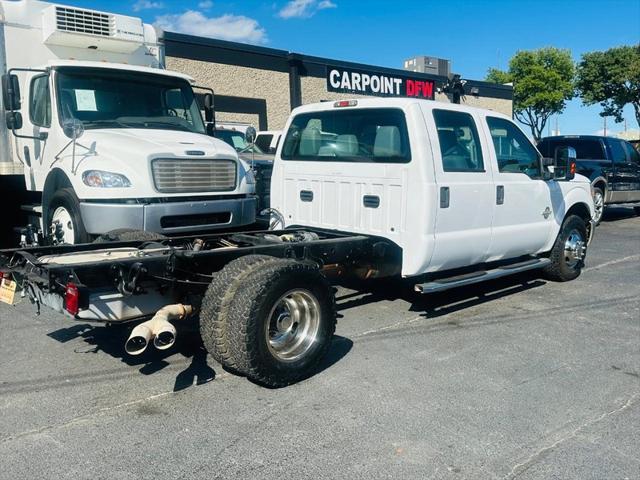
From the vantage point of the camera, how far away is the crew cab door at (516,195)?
254 inches

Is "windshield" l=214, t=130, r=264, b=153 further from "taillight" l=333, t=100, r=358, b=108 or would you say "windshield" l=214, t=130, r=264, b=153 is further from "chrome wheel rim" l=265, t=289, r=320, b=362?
"chrome wheel rim" l=265, t=289, r=320, b=362

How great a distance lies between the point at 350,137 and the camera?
6.24m

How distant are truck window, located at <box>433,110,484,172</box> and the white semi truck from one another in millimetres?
2576

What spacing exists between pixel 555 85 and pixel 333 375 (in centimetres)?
3465

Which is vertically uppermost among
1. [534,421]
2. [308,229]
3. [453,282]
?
[308,229]

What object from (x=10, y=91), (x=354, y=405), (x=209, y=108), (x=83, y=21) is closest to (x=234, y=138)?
(x=209, y=108)

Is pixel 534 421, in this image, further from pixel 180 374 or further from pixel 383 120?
pixel 383 120

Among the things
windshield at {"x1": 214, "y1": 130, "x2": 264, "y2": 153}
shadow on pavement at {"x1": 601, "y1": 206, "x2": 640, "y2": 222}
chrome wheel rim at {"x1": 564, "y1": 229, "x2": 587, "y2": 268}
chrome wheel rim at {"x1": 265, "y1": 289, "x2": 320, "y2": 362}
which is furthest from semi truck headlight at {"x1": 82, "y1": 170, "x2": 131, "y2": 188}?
shadow on pavement at {"x1": 601, "y1": 206, "x2": 640, "y2": 222}

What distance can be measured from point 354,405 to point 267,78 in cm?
1430

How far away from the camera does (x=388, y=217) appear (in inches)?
226

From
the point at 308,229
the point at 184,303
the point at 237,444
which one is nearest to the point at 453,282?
the point at 308,229

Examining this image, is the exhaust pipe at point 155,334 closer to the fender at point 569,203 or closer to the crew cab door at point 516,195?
the crew cab door at point 516,195

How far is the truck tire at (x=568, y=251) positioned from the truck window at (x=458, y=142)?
6.88 feet

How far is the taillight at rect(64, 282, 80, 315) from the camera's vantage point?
12.5ft
